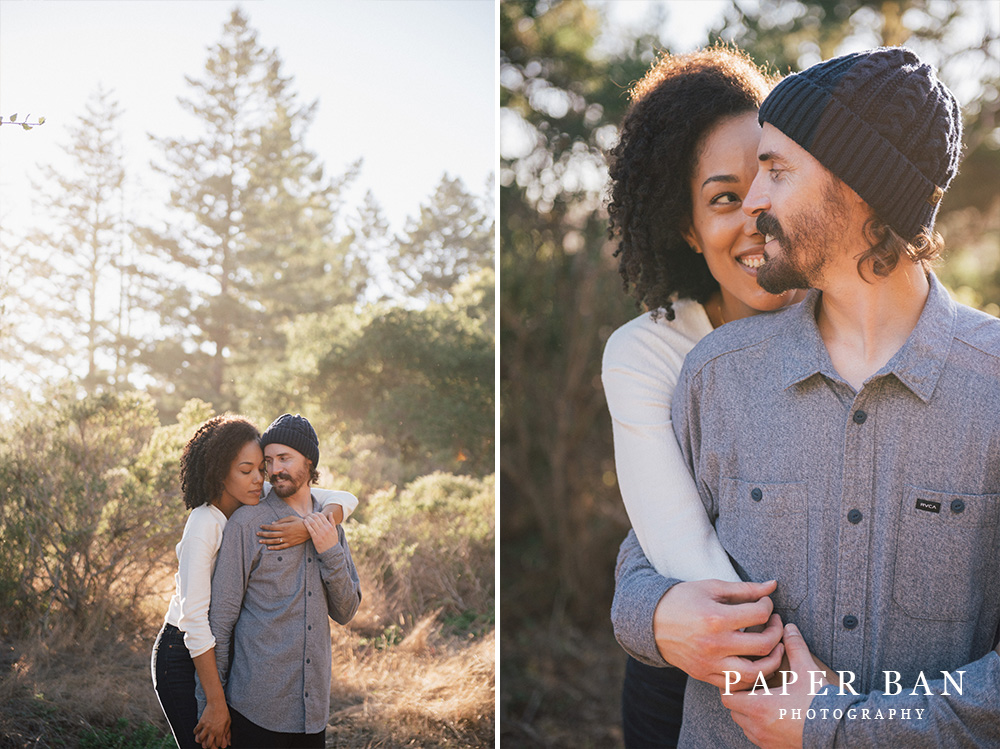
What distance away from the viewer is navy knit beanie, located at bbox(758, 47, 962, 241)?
140cm

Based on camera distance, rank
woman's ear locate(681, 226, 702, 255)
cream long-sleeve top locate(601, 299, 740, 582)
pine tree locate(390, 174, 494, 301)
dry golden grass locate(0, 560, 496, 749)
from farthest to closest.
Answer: pine tree locate(390, 174, 494, 301) < dry golden grass locate(0, 560, 496, 749) < woman's ear locate(681, 226, 702, 255) < cream long-sleeve top locate(601, 299, 740, 582)

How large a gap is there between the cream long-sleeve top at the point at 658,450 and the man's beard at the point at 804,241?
0.38 meters

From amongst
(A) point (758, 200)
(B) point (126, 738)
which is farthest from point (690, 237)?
(B) point (126, 738)

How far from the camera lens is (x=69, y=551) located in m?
2.22

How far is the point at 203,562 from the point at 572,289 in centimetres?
312

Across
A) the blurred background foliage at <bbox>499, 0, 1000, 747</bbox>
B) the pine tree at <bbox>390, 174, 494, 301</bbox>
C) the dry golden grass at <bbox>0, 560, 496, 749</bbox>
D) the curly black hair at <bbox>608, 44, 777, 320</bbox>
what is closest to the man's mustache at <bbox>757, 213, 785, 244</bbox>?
the curly black hair at <bbox>608, 44, 777, 320</bbox>

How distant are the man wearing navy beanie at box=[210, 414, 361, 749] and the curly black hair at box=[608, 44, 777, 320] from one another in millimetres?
1108

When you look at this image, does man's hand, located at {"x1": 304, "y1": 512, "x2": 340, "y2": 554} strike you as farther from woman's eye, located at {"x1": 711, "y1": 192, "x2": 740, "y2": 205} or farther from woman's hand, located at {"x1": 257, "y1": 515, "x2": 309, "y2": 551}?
woman's eye, located at {"x1": 711, "y1": 192, "x2": 740, "y2": 205}

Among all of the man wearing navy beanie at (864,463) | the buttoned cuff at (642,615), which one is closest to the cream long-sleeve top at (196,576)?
the buttoned cuff at (642,615)

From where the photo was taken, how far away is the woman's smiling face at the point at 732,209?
1774 millimetres

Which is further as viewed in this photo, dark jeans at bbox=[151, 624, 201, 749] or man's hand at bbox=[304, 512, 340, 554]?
man's hand at bbox=[304, 512, 340, 554]

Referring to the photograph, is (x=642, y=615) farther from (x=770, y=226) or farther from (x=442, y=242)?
(x=442, y=242)

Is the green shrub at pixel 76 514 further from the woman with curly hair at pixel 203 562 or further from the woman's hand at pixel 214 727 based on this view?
the woman's hand at pixel 214 727

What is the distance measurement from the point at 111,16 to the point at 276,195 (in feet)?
2.22
